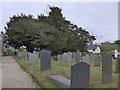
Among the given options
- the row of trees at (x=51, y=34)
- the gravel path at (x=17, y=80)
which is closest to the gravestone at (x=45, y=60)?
the gravel path at (x=17, y=80)

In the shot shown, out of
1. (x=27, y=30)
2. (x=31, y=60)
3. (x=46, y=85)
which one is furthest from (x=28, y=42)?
(x=46, y=85)

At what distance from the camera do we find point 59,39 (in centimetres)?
2592

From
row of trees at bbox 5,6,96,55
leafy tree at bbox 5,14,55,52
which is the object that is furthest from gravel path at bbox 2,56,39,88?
leafy tree at bbox 5,14,55,52

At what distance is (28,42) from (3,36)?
12563mm

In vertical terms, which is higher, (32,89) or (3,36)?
(3,36)

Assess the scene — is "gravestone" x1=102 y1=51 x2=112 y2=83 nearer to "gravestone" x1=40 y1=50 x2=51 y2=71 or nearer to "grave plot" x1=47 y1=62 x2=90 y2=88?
"grave plot" x1=47 y1=62 x2=90 y2=88

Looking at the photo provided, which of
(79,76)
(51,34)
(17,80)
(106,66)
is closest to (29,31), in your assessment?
(51,34)

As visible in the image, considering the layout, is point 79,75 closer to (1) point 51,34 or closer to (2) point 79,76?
(2) point 79,76

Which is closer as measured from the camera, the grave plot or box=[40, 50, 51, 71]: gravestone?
the grave plot

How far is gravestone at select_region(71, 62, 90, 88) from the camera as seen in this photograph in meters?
5.64

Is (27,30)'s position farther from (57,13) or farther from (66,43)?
(66,43)

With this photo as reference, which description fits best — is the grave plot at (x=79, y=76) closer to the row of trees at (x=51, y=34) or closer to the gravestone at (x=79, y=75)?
the gravestone at (x=79, y=75)

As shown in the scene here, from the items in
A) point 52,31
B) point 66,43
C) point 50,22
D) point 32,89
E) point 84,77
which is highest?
point 50,22

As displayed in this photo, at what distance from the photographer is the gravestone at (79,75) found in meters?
5.64
